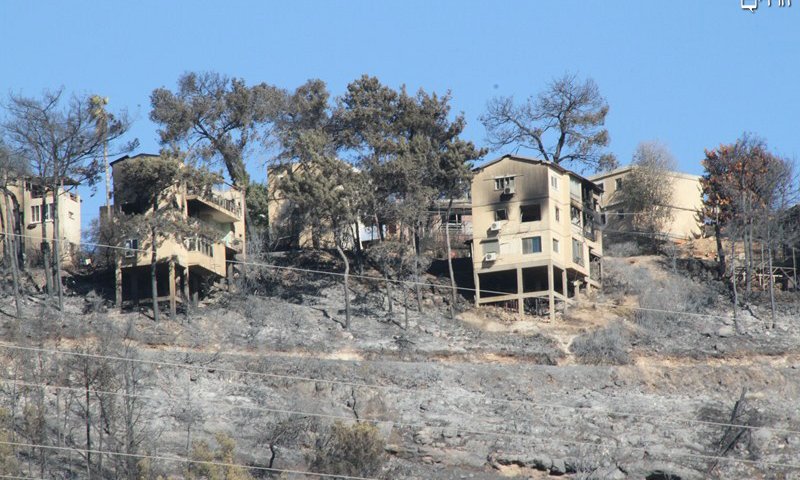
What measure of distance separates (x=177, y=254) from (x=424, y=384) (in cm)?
1374

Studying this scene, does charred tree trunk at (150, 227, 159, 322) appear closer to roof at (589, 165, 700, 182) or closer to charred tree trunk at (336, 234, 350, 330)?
charred tree trunk at (336, 234, 350, 330)

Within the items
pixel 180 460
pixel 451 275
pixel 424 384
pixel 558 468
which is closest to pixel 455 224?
pixel 451 275

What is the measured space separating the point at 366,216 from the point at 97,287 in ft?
40.1

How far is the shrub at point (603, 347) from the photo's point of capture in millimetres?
75562

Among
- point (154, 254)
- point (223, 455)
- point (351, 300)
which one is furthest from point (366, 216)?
point (223, 455)

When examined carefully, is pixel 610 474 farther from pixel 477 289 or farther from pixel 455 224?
pixel 455 224

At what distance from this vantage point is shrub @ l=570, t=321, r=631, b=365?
75562 mm

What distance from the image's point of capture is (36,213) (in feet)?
284

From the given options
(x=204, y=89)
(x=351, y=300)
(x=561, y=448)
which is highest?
(x=204, y=89)

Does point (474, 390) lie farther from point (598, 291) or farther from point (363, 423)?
point (598, 291)

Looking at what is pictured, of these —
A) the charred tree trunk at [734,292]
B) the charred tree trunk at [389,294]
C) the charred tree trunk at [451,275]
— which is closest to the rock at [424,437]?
the charred tree trunk at [389,294]

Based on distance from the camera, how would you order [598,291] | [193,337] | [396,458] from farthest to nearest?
[598,291] < [193,337] < [396,458]

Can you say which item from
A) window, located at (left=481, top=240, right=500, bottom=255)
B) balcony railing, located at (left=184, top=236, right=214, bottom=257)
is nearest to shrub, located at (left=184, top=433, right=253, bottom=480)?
balcony railing, located at (left=184, top=236, right=214, bottom=257)

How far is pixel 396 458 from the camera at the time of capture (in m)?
64.7
